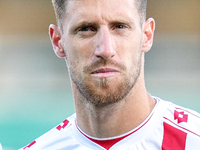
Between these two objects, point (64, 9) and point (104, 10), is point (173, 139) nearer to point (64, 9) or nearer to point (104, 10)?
point (104, 10)

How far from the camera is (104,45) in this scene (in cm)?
208

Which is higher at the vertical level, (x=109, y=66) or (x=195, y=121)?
(x=109, y=66)

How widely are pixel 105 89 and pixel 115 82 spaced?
3.3 inches

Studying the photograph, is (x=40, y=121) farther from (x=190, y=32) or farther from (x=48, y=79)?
(x=190, y=32)

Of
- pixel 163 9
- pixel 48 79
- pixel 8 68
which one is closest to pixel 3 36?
pixel 8 68

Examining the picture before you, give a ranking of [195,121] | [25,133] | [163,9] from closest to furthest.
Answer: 1. [195,121]
2. [25,133]
3. [163,9]

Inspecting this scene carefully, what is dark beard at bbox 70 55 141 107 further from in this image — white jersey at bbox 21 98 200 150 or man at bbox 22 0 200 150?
white jersey at bbox 21 98 200 150

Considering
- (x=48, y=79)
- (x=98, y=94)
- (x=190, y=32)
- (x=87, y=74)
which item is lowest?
(x=48, y=79)

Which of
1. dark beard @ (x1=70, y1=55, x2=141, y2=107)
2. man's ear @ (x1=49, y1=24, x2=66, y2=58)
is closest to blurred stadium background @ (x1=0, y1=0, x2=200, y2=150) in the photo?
man's ear @ (x1=49, y1=24, x2=66, y2=58)

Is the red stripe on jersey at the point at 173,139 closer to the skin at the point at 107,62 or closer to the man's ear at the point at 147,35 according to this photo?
the skin at the point at 107,62

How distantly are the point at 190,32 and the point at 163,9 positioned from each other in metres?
1.83

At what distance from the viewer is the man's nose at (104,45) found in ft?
6.79

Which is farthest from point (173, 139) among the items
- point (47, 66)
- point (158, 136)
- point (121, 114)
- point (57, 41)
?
point (47, 66)

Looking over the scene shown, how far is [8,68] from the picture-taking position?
15.6 m
